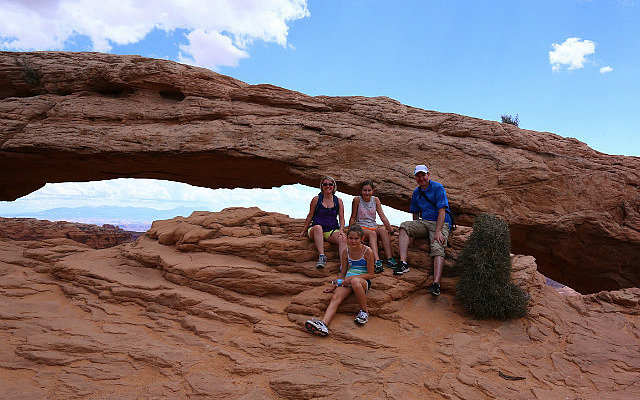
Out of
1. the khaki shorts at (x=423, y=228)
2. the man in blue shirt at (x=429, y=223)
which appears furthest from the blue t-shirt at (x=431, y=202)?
the khaki shorts at (x=423, y=228)

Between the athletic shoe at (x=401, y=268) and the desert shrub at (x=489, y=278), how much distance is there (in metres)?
1.17

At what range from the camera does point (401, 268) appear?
308 inches

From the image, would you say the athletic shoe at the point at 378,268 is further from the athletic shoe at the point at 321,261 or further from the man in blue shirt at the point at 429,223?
the athletic shoe at the point at 321,261

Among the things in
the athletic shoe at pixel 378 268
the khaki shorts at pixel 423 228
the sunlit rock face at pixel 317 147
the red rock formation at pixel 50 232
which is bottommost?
the red rock formation at pixel 50 232

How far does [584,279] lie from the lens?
13945mm

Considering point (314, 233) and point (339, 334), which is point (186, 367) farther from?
point (314, 233)

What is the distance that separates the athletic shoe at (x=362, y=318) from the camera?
661 cm

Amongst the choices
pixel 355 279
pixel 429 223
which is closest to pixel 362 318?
pixel 355 279

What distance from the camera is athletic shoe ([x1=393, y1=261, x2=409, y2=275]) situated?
7.79 metres

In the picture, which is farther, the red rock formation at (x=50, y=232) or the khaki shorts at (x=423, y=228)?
the red rock formation at (x=50, y=232)

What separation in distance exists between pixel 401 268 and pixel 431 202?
6.14 ft

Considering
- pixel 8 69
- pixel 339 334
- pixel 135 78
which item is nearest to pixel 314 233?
pixel 339 334

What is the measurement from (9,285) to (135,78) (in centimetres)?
877

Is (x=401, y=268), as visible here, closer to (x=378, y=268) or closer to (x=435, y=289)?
(x=378, y=268)
